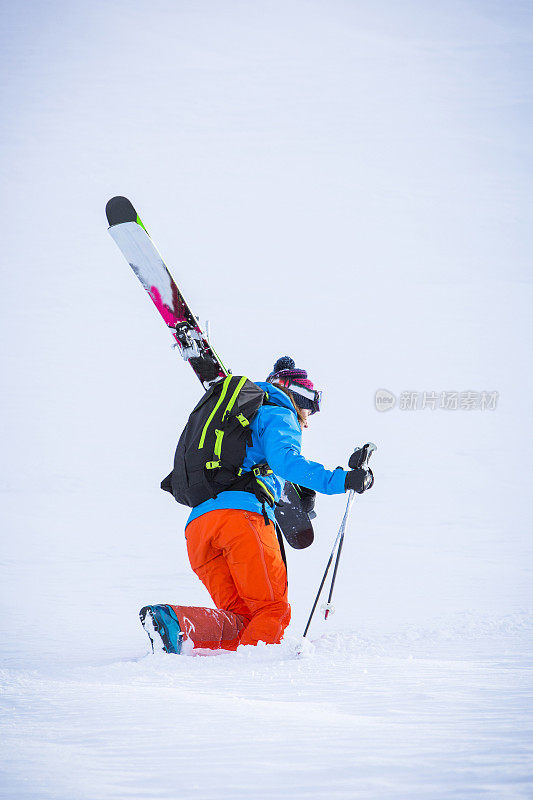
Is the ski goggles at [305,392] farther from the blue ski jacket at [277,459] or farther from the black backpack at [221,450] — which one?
Answer: the black backpack at [221,450]

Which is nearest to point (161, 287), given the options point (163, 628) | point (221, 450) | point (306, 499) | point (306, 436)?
point (306, 499)

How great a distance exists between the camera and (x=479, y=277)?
89.9 ft

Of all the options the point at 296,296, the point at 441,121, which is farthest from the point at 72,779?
the point at 441,121

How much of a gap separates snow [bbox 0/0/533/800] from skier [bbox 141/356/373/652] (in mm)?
189

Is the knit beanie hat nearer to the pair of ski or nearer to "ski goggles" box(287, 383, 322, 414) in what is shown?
"ski goggles" box(287, 383, 322, 414)

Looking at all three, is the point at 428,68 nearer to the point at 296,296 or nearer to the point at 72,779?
the point at 296,296

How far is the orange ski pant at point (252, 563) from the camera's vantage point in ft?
9.38

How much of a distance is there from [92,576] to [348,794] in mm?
4065

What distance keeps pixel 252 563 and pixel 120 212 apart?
8.20 feet

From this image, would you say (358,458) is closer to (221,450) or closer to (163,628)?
(221,450)

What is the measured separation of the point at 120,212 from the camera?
430 cm

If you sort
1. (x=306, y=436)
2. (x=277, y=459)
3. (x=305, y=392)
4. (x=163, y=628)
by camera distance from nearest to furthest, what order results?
(x=163, y=628), (x=277, y=459), (x=305, y=392), (x=306, y=436)

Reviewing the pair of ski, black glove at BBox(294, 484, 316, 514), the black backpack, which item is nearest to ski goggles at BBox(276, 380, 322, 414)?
the black backpack

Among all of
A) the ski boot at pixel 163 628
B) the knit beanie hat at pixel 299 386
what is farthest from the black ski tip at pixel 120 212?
the ski boot at pixel 163 628
